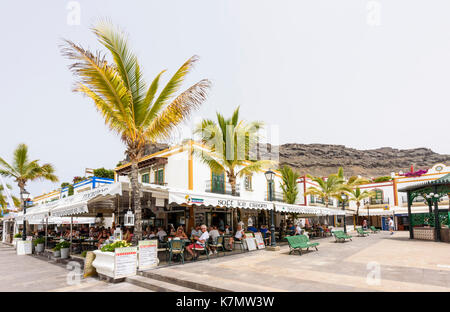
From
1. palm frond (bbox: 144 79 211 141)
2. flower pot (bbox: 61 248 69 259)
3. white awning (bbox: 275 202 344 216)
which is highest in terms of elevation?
palm frond (bbox: 144 79 211 141)

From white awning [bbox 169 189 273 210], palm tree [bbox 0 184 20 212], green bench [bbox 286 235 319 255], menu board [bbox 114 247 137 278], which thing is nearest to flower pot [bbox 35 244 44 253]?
white awning [bbox 169 189 273 210]

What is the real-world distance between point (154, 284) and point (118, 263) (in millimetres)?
1311

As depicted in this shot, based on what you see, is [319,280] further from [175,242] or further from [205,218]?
[205,218]

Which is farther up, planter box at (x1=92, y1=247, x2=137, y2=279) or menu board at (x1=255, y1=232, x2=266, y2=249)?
planter box at (x1=92, y1=247, x2=137, y2=279)

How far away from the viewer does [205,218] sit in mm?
17609

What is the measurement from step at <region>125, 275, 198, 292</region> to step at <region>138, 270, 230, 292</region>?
0.09 metres

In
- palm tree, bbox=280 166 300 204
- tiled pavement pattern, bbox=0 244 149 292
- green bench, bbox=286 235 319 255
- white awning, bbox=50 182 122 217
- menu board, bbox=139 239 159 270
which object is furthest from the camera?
palm tree, bbox=280 166 300 204

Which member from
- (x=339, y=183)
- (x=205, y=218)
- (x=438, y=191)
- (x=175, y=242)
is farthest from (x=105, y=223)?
(x=438, y=191)

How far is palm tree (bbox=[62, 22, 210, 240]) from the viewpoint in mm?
8461

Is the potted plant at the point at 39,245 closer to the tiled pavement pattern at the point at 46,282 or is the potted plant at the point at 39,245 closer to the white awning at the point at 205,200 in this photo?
the tiled pavement pattern at the point at 46,282

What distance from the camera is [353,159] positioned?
12788 cm

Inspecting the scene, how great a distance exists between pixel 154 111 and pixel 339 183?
85.1 ft

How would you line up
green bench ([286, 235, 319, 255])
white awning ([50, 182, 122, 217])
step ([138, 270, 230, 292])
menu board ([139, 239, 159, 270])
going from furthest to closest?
green bench ([286, 235, 319, 255]) < white awning ([50, 182, 122, 217]) < menu board ([139, 239, 159, 270]) < step ([138, 270, 230, 292])

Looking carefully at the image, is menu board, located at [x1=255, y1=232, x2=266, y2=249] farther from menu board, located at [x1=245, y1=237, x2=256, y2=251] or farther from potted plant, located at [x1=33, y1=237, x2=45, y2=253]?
potted plant, located at [x1=33, y1=237, x2=45, y2=253]
